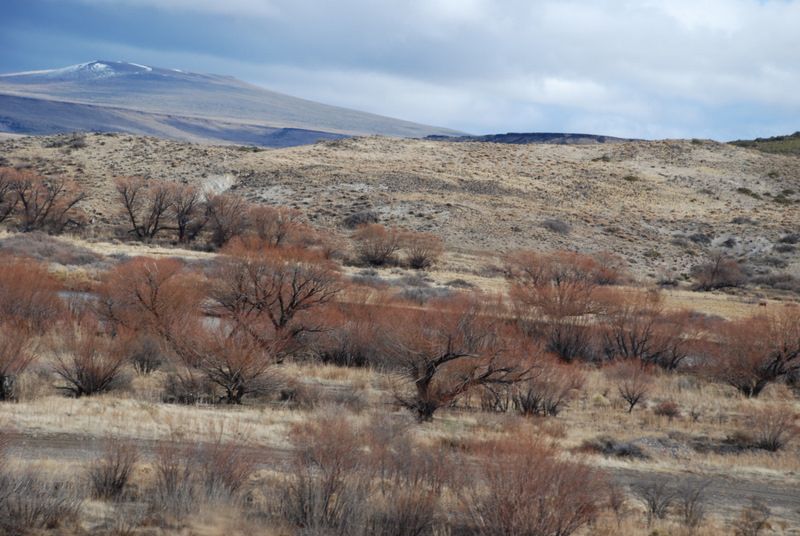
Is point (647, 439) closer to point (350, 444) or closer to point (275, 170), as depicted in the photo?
point (350, 444)

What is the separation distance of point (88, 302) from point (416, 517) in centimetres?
1897

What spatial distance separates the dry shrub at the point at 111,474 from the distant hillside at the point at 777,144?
3802 inches

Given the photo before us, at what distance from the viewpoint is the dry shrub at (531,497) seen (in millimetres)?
8930

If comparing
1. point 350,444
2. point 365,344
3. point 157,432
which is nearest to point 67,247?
point 365,344

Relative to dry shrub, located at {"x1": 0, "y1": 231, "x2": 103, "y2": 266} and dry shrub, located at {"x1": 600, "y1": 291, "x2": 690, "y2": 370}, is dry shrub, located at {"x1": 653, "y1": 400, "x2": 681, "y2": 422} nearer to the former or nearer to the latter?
dry shrub, located at {"x1": 600, "y1": 291, "x2": 690, "y2": 370}

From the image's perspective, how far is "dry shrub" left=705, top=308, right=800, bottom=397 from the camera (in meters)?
25.3

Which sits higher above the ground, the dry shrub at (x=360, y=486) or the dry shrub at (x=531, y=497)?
the dry shrub at (x=531, y=497)

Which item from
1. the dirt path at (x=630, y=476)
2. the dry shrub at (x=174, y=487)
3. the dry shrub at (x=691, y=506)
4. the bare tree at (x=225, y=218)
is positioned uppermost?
the dry shrub at (x=174, y=487)

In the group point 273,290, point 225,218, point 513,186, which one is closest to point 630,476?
point 273,290

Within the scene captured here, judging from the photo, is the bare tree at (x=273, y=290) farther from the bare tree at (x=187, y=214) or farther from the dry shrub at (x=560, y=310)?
the bare tree at (x=187, y=214)

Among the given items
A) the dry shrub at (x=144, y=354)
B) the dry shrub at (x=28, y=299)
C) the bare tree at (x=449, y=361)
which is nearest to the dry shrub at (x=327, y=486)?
the bare tree at (x=449, y=361)

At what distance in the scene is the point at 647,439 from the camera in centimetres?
1745

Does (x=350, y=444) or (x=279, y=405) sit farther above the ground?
(x=350, y=444)

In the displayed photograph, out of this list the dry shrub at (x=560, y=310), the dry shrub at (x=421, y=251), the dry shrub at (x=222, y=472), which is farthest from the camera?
the dry shrub at (x=421, y=251)
